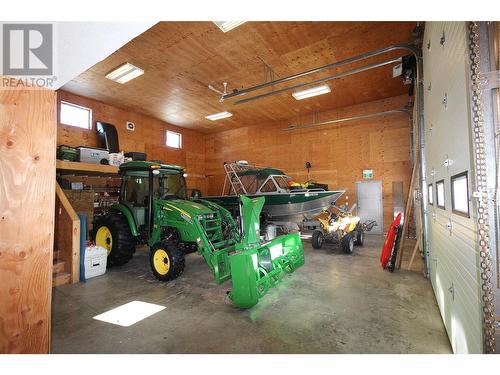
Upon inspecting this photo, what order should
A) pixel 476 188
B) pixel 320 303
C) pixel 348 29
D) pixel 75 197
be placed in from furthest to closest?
pixel 75 197
pixel 348 29
pixel 320 303
pixel 476 188

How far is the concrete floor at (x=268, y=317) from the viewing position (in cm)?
229

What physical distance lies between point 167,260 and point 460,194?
3.93 m

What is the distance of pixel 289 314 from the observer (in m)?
2.88

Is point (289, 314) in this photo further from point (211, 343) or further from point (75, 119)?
point (75, 119)

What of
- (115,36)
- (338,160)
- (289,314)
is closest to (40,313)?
(115,36)

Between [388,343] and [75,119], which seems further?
[75,119]

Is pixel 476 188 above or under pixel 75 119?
under

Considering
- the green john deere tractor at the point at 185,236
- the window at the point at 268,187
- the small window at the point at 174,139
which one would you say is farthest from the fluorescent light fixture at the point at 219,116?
the green john deere tractor at the point at 185,236

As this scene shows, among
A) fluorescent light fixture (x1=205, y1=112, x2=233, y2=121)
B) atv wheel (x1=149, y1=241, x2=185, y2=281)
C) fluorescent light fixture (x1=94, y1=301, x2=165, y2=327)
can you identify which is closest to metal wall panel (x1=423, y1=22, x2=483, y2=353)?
fluorescent light fixture (x1=94, y1=301, x2=165, y2=327)

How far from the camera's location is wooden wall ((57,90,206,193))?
7.43 metres

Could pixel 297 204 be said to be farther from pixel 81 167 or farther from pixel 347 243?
pixel 81 167

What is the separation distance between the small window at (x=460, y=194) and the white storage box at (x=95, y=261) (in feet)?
17.1

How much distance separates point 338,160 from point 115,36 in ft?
28.7

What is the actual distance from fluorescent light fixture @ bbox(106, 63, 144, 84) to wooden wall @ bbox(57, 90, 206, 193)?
6.92 ft
